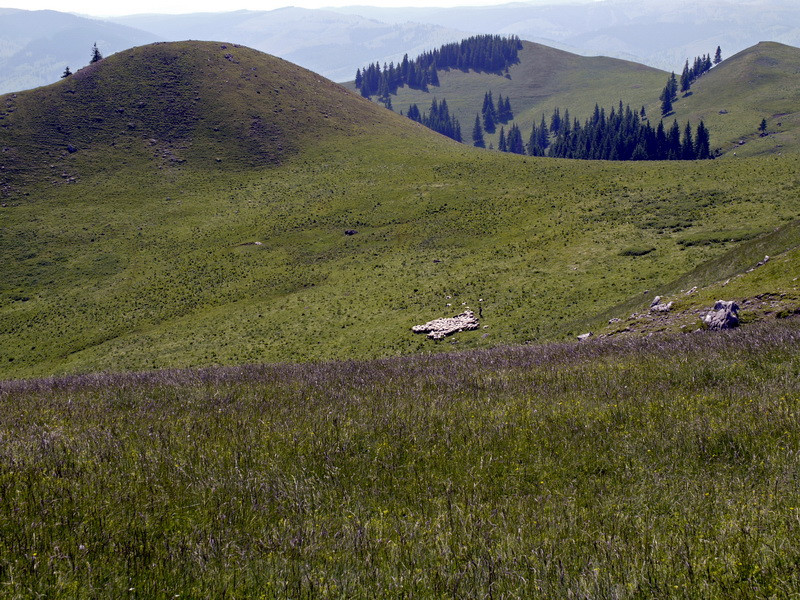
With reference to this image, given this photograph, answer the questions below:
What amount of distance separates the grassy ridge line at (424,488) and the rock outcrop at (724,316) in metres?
6.49

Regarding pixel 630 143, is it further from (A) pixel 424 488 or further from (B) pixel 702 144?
(A) pixel 424 488

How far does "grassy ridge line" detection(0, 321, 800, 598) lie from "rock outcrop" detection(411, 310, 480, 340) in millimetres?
25620

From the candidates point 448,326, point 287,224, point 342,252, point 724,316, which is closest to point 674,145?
point 287,224

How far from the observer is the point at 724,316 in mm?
15047

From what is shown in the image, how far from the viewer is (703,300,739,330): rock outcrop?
14.7 metres

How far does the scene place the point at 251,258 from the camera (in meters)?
62.5

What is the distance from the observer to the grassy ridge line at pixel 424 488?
3178 mm

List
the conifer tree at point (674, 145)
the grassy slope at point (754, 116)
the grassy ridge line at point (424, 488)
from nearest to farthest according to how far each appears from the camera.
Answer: the grassy ridge line at point (424, 488) < the conifer tree at point (674, 145) < the grassy slope at point (754, 116)

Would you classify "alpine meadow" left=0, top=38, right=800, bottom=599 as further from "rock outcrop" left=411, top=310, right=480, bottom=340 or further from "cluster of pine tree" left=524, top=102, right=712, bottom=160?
"cluster of pine tree" left=524, top=102, right=712, bottom=160

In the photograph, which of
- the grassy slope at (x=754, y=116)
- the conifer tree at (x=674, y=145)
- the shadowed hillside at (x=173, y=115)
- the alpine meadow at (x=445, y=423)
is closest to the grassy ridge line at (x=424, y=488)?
the alpine meadow at (x=445, y=423)

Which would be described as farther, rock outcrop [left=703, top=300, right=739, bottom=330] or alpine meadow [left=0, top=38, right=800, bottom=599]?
rock outcrop [left=703, top=300, right=739, bottom=330]

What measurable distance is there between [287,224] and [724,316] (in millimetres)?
62987

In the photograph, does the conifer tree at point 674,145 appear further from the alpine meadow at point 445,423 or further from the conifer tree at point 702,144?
the alpine meadow at point 445,423

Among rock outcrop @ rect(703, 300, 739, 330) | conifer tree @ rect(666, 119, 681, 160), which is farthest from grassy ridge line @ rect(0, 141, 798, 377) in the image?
conifer tree @ rect(666, 119, 681, 160)
